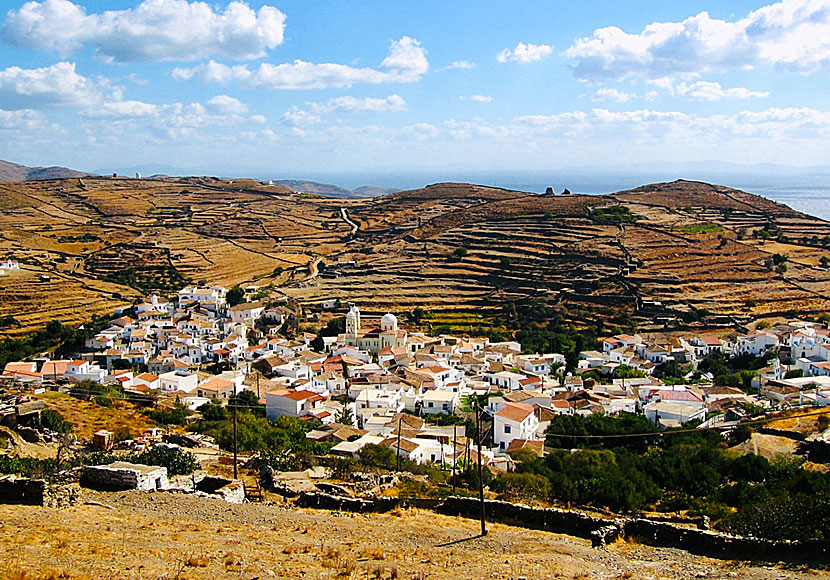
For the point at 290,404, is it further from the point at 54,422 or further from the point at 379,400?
the point at 54,422

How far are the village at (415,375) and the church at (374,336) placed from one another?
91 mm

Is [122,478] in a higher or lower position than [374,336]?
higher

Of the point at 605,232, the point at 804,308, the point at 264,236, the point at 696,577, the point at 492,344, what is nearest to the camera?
the point at 696,577

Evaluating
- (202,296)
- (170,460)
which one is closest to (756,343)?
(170,460)

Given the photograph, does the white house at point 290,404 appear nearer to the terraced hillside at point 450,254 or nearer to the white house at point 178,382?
the white house at point 178,382

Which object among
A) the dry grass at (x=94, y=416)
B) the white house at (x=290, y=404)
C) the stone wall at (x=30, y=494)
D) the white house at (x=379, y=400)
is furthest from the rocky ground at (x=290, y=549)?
the white house at (x=379, y=400)

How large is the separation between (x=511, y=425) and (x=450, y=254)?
43.6 meters

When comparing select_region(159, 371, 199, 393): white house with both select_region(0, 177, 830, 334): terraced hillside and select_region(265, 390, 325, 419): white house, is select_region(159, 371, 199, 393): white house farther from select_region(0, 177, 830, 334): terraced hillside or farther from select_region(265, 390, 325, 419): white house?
select_region(0, 177, 830, 334): terraced hillside

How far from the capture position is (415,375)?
3700 cm

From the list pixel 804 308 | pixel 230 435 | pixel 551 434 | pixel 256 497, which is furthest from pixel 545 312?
pixel 256 497

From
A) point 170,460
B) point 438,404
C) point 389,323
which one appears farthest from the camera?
point 389,323

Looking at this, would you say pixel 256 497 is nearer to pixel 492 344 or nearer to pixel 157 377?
pixel 157 377

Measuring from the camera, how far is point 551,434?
26.7m

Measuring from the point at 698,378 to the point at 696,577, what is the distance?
33068 mm
